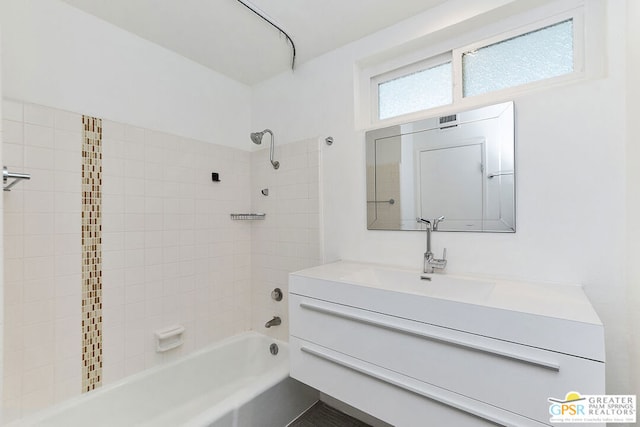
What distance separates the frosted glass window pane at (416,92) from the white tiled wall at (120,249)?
121 centimetres

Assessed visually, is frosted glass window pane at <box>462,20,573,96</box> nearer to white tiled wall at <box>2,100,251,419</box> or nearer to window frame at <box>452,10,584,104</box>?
window frame at <box>452,10,584,104</box>

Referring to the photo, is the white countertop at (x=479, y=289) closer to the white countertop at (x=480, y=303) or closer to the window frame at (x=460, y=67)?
the white countertop at (x=480, y=303)

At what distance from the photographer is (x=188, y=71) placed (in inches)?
79.2

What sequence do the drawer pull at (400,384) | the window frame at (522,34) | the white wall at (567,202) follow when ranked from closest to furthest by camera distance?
the drawer pull at (400,384) < the white wall at (567,202) < the window frame at (522,34)

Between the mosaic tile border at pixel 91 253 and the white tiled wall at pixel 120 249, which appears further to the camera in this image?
the mosaic tile border at pixel 91 253

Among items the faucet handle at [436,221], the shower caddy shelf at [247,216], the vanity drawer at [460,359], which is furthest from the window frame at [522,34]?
the shower caddy shelf at [247,216]

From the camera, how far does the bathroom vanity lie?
2.90 feet

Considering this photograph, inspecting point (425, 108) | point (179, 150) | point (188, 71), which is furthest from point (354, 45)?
point (179, 150)

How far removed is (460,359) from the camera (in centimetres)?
104

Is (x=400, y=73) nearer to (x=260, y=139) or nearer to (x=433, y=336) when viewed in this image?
(x=260, y=139)

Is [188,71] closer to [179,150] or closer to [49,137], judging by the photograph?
[179,150]

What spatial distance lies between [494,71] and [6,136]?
2371 mm

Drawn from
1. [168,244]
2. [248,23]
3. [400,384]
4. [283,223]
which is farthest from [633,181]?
[168,244]

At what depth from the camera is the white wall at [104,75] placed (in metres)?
1.36
